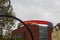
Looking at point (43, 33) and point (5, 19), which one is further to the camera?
point (43, 33)

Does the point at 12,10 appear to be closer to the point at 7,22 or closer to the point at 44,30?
the point at 7,22

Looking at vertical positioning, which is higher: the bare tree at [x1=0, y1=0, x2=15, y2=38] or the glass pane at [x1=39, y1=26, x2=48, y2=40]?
the bare tree at [x1=0, y1=0, x2=15, y2=38]

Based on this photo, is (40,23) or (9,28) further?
(40,23)

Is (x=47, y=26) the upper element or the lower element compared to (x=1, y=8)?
lower

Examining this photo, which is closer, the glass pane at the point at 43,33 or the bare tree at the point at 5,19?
the bare tree at the point at 5,19

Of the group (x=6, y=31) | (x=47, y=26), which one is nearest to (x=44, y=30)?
(x=47, y=26)

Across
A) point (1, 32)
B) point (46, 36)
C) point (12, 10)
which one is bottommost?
point (46, 36)

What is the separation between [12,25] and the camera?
18781 mm

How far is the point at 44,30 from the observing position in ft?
224

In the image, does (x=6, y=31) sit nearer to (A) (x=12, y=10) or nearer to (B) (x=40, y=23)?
(A) (x=12, y=10)

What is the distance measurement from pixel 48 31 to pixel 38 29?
3.68 meters

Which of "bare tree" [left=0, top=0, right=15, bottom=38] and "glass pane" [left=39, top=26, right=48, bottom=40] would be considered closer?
"bare tree" [left=0, top=0, right=15, bottom=38]

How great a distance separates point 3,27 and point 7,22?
48 centimetres

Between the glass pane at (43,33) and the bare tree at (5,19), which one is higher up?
the bare tree at (5,19)
